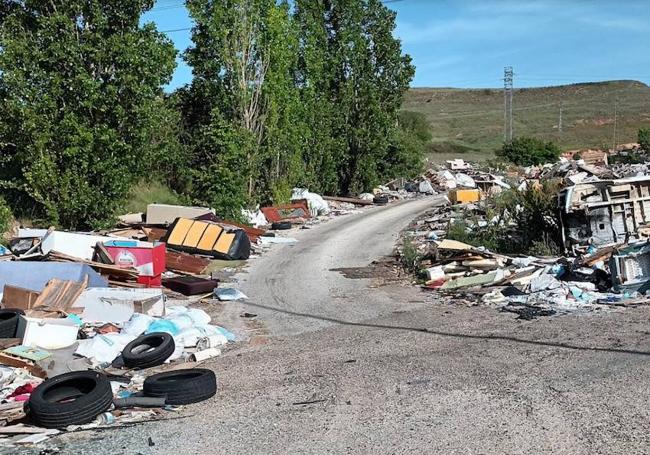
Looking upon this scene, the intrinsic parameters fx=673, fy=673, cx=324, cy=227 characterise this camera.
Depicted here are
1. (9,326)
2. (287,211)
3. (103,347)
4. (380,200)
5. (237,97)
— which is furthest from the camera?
(380,200)

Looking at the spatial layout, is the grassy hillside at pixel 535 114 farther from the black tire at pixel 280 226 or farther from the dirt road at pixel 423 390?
the dirt road at pixel 423 390

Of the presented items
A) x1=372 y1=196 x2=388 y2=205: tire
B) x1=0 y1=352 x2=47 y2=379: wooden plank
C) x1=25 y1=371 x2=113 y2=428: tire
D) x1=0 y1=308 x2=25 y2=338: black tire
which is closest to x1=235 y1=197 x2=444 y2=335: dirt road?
x1=0 y1=352 x2=47 y2=379: wooden plank

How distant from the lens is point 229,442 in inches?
230

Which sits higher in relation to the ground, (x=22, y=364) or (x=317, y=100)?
(x=317, y=100)

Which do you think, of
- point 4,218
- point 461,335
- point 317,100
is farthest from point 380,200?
point 461,335

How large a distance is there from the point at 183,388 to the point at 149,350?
1920 mm

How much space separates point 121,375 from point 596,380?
542cm

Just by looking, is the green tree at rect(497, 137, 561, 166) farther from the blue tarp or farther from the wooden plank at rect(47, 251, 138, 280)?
the blue tarp

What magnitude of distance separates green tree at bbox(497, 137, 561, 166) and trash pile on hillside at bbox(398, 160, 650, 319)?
37579mm

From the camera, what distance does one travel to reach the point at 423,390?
6996 mm

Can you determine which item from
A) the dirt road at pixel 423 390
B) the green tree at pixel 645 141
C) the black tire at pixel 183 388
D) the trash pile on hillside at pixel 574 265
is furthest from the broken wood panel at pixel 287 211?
the green tree at pixel 645 141

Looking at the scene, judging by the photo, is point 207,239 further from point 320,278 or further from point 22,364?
point 22,364

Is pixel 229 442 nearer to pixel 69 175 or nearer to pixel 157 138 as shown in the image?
pixel 69 175

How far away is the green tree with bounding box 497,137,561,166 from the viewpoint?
169 ft
